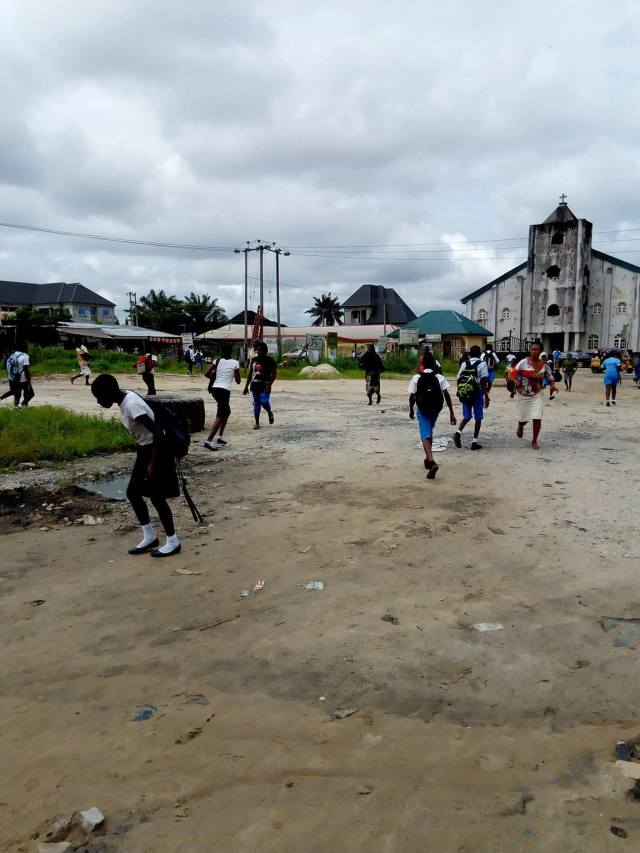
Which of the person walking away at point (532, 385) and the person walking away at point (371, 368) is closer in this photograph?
the person walking away at point (532, 385)

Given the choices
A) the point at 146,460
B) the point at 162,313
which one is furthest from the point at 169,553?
the point at 162,313

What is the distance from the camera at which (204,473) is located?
27.3 feet

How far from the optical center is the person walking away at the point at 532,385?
31.4 feet

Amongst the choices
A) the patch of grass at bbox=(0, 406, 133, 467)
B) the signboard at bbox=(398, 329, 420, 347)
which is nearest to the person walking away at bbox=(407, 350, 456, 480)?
the patch of grass at bbox=(0, 406, 133, 467)

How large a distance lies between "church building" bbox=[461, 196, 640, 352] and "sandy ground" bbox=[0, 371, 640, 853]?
5459cm

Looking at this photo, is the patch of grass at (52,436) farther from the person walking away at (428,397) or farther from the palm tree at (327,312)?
the palm tree at (327,312)

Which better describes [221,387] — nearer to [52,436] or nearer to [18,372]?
[52,436]

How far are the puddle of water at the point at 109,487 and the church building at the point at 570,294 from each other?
2178 inches

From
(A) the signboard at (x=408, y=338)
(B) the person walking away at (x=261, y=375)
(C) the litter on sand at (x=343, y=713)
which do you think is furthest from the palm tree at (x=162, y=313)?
(C) the litter on sand at (x=343, y=713)

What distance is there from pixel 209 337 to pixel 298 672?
54.2m

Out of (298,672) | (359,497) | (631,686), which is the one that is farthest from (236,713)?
(359,497)

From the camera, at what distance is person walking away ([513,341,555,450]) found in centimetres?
958

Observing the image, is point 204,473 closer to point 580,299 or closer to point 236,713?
point 236,713

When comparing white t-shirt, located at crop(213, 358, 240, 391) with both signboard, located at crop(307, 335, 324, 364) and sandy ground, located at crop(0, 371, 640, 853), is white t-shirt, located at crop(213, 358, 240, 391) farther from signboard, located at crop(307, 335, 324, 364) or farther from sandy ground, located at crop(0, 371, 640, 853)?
signboard, located at crop(307, 335, 324, 364)
